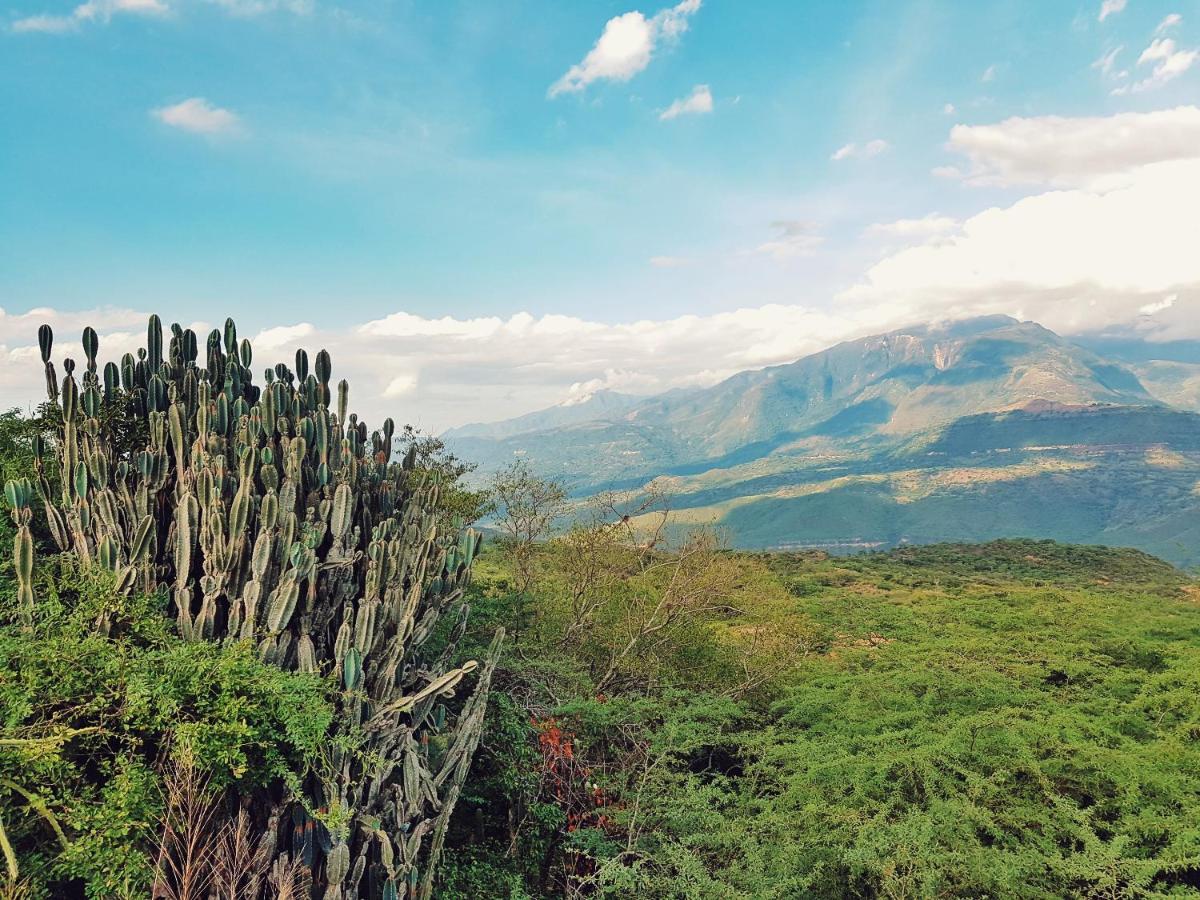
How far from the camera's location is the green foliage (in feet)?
17.3

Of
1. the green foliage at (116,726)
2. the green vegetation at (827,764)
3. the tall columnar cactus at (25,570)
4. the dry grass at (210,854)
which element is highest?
the tall columnar cactus at (25,570)

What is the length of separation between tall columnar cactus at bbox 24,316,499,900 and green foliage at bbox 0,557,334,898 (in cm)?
39

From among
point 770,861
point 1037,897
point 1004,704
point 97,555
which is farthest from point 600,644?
point 97,555

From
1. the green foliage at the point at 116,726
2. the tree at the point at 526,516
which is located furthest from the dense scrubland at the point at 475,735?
the tree at the point at 526,516

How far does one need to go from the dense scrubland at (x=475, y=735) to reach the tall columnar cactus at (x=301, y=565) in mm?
50

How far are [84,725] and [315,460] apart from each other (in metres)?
3.62

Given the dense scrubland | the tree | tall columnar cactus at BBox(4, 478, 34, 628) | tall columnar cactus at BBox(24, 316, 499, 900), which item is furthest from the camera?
the tree

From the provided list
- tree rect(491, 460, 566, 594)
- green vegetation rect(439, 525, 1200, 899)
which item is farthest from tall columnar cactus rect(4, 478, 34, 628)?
tree rect(491, 460, 566, 594)

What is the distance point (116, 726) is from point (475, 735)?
11.6ft

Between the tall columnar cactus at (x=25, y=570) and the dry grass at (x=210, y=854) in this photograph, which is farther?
the tall columnar cactus at (x=25, y=570)

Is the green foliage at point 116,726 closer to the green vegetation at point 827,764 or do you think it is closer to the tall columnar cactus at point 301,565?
the tall columnar cactus at point 301,565

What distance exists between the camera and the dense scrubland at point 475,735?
5.75m

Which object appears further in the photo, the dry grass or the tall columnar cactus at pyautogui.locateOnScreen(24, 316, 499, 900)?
the tall columnar cactus at pyautogui.locateOnScreen(24, 316, 499, 900)

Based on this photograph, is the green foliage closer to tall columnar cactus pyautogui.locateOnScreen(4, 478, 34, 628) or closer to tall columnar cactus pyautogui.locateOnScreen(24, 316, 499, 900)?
tall columnar cactus pyautogui.locateOnScreen(4, 478, 34, 628)
